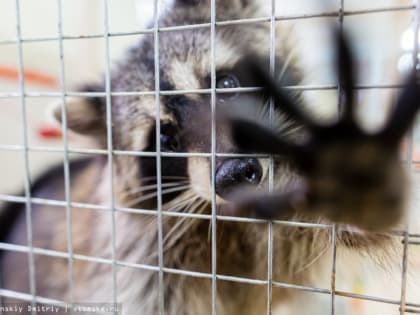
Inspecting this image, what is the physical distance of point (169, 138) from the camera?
3.27 ft

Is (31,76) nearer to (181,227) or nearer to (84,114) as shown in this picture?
(84,114)

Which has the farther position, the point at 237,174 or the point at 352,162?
the point at 237,174

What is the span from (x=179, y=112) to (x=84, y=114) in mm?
405

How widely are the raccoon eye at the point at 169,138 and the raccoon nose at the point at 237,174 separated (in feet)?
0.85

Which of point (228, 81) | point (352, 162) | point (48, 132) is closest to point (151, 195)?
point (228, 81)

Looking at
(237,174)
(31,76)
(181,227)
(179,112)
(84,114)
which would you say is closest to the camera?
(237,174)

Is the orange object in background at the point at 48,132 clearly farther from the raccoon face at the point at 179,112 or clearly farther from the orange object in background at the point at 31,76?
the raccoon face at the point at 179,112

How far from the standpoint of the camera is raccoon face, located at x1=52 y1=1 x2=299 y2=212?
800 millimetres

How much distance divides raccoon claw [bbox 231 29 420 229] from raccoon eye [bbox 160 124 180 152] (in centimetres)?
55

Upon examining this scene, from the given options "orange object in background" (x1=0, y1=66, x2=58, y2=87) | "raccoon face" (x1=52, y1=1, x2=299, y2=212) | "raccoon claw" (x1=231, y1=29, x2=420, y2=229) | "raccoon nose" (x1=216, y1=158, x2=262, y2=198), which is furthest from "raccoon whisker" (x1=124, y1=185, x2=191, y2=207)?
"orange object in background" (x1=0, y1=66, x2=58, y2=87)

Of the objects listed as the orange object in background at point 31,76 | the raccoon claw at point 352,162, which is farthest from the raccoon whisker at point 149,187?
the orange object in background at point 31,76

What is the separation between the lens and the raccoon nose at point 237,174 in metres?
0.71

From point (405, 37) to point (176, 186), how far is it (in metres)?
0.59

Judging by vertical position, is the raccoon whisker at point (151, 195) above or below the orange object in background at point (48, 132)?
below
